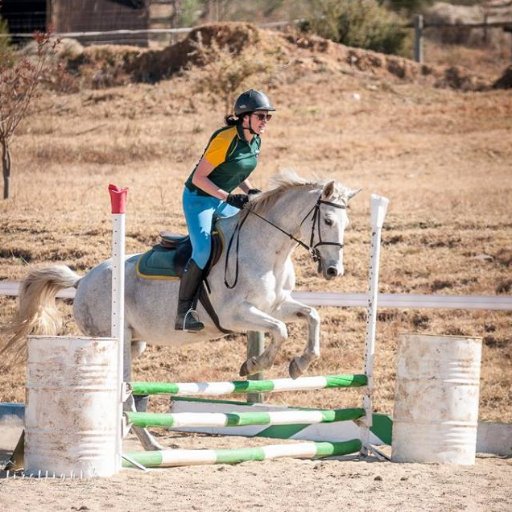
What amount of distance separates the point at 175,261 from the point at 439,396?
2.07 m

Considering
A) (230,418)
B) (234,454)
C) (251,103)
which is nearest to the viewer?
(234,454)

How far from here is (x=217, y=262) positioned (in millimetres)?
8070

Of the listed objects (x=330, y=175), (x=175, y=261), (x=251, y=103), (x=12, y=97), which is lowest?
(x=175, y=261)

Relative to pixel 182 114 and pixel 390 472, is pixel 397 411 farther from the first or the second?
pixel 182 114

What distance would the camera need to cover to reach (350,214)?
54.1ft

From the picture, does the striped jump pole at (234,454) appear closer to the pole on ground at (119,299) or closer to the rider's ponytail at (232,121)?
the pole on ground at (119,299)

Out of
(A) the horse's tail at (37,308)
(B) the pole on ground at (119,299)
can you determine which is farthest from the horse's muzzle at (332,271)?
(A) the horse's tail at (37,308)

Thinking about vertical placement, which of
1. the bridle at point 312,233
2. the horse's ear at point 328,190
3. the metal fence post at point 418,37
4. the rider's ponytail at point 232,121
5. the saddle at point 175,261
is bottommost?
the saddle at point 175,261

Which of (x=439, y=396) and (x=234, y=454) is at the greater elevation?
(x=439, y=396)

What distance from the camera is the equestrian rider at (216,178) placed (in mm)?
7812

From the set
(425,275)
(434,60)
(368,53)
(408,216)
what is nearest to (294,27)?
(368,53)

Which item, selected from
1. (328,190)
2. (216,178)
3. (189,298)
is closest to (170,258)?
(189,298)

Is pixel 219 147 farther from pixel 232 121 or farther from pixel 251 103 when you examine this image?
pixel 251 103

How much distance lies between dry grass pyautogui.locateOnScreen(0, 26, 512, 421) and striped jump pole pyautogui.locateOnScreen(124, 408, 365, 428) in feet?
9.10
